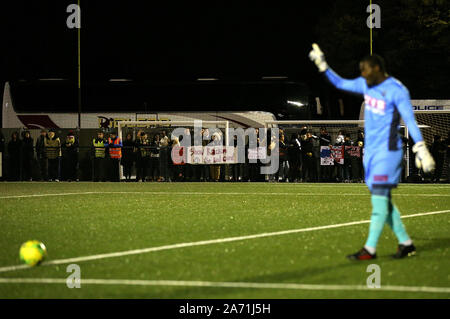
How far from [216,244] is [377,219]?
202cm

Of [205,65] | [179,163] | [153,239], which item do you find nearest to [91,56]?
[205,65]

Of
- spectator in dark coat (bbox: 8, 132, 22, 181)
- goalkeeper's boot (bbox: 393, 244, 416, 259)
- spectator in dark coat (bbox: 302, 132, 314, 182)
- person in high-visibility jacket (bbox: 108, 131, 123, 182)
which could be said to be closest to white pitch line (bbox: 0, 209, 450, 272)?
goalkeeper's boot (bbox: 393, 244, 416, 259)

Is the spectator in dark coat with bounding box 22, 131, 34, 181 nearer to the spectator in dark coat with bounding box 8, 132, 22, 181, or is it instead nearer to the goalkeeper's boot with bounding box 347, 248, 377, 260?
the spectator in dark coat with bounding box 8, 132, 22, 181

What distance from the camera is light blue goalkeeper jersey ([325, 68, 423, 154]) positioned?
25.9 ft

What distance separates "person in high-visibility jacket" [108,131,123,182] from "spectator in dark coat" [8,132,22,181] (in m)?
3.29

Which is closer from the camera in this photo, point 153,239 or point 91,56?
point 153,239

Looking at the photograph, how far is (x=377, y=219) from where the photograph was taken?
798cm

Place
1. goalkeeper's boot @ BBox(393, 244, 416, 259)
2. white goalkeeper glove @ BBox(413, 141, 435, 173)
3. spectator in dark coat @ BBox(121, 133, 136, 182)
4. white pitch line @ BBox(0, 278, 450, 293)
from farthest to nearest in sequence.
Answer: spectator in dark coat @ BBox(121, 133, 136, 182) → goalkeeper's boot @ BBox(393, 244, 416, 259) → white goalkeeper glove @ BBox(413, 141, 435, 173) → white pitch line @ BBox(0, 278, 450, 293)

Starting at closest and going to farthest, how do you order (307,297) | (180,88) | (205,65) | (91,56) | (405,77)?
(307,297)
(180,88)
(405,77)
(91,56)
(205,65)

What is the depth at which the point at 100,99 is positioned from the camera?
37.7 metres

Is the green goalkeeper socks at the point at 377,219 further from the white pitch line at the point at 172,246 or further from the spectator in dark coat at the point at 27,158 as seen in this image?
the spectator in dark coat at the point at 27,158

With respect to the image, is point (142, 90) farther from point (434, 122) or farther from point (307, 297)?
point (307, 297)

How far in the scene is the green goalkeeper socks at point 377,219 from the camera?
7.94 meters

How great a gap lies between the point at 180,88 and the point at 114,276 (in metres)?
31.0
